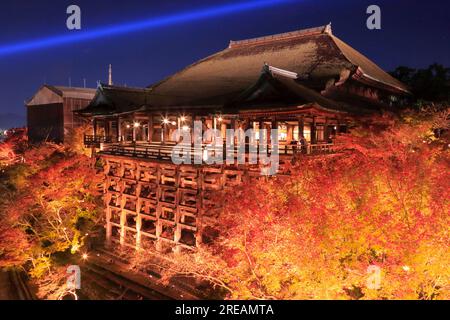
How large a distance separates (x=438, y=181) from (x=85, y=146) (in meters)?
21.3

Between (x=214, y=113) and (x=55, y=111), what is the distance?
19045 mm

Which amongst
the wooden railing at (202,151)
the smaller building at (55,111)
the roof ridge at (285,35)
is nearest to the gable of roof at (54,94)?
the smaller building at (55,111)

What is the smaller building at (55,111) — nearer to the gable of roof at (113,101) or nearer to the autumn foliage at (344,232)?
the gable of roof at (113,101)

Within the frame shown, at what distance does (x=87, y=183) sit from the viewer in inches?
814

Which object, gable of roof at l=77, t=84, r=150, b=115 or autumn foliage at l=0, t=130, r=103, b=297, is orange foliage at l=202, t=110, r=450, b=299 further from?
gable of roof at l=77, t=84, r=150, b=115

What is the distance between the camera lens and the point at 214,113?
1983cm

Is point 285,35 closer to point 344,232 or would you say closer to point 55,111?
point 344,232

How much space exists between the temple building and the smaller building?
4.57 metres

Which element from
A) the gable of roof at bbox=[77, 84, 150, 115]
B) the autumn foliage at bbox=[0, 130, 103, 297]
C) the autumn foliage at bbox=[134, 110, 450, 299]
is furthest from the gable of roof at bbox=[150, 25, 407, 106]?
the autumn foliage at bbox=[134, 110, 450, 299]

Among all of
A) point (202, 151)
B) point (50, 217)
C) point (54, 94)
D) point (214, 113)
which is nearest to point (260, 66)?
point (214, 113)
